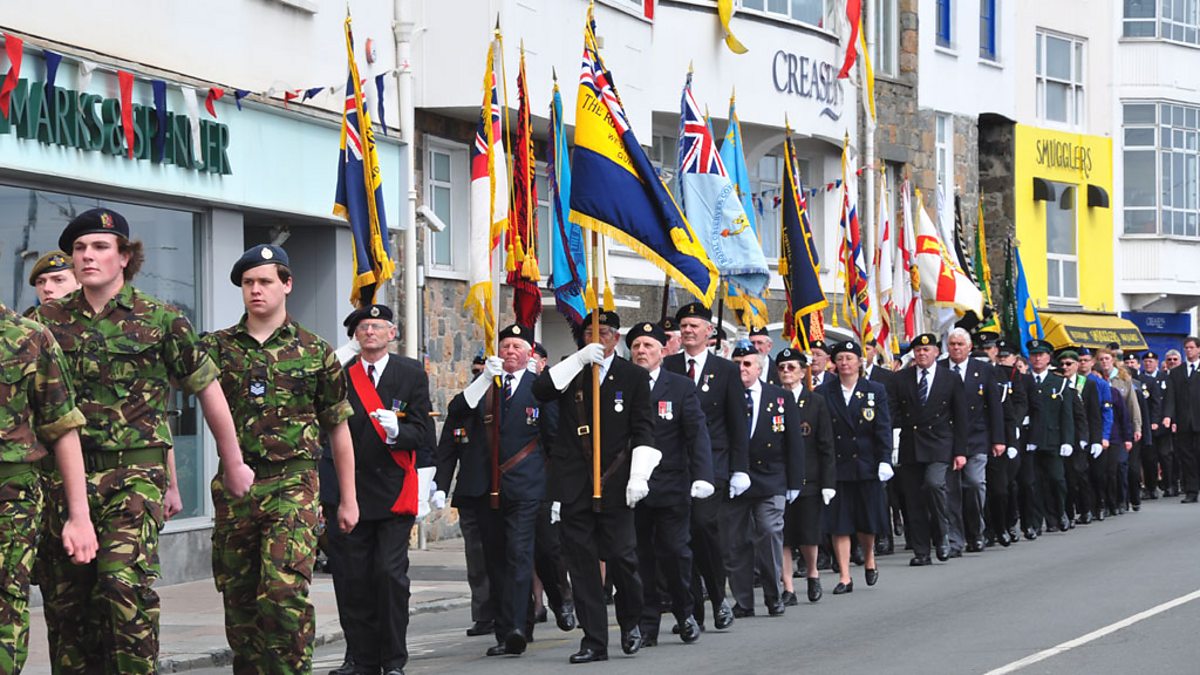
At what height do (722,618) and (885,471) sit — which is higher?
(885,471)

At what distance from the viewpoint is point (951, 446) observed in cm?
1961

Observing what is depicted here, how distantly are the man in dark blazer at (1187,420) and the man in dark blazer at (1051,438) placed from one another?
5.43 metres

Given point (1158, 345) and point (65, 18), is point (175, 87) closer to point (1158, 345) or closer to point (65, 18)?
point (65, 18)

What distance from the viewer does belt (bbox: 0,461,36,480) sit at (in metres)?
Result: 7.48

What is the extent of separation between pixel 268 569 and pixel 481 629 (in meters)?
5.03

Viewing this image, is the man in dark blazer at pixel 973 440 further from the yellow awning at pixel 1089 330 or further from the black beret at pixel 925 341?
the yellow awning at pixel 1089 330

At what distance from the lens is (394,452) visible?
1166 centimetres

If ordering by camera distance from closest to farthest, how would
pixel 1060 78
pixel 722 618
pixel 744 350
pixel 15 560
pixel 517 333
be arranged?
pixel 15 560, pixel 517 333, pixel 722 618, pixel 744 350, pixel 1060 78

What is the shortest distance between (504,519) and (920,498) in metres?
6.95

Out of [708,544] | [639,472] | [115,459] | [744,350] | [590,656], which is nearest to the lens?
[115,459]

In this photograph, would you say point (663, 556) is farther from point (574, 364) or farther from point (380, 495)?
point (380, 495)

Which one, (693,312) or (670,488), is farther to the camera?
(693,312)

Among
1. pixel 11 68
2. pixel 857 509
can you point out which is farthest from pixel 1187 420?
pixel 11 68

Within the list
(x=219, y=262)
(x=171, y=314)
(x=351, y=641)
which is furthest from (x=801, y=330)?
(x=171, y=314)
